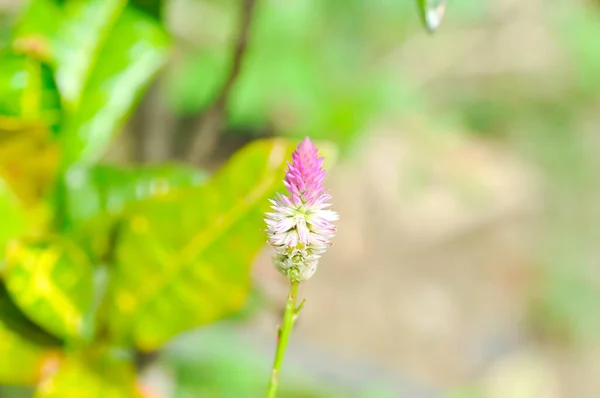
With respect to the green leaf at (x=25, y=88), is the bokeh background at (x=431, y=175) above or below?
above

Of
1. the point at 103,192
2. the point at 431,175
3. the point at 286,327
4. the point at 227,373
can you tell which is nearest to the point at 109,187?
the point at 103,192

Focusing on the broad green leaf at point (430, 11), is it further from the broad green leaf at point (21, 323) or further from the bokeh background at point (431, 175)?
the bokeh background at point (431, 175)

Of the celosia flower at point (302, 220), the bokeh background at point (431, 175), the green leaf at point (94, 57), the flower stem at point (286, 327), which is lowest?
the flower stem at point (286, 327)

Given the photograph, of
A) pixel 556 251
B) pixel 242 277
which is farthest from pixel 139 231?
pixel 556 251

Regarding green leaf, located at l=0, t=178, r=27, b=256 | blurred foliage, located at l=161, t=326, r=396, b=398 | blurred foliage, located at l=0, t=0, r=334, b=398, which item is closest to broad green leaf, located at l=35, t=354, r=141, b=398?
blurred foliage, located at l=0, t=0, r=334, b=398

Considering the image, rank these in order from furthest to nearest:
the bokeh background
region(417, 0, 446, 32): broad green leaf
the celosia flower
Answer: the bokeh background → region(417, 0, 446, 32): broad green leaf → the celosia flower

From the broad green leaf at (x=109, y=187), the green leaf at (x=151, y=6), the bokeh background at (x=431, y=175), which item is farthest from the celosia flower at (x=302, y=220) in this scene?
the bokeh background at (x=431, y=175)

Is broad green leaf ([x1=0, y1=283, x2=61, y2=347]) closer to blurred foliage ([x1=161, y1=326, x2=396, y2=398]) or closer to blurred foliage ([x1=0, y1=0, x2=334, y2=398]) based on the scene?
blurred foliage ([x1=0, y1=0, x2=334, y2=398])

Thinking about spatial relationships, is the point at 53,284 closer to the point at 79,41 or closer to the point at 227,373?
the point at 79,41
